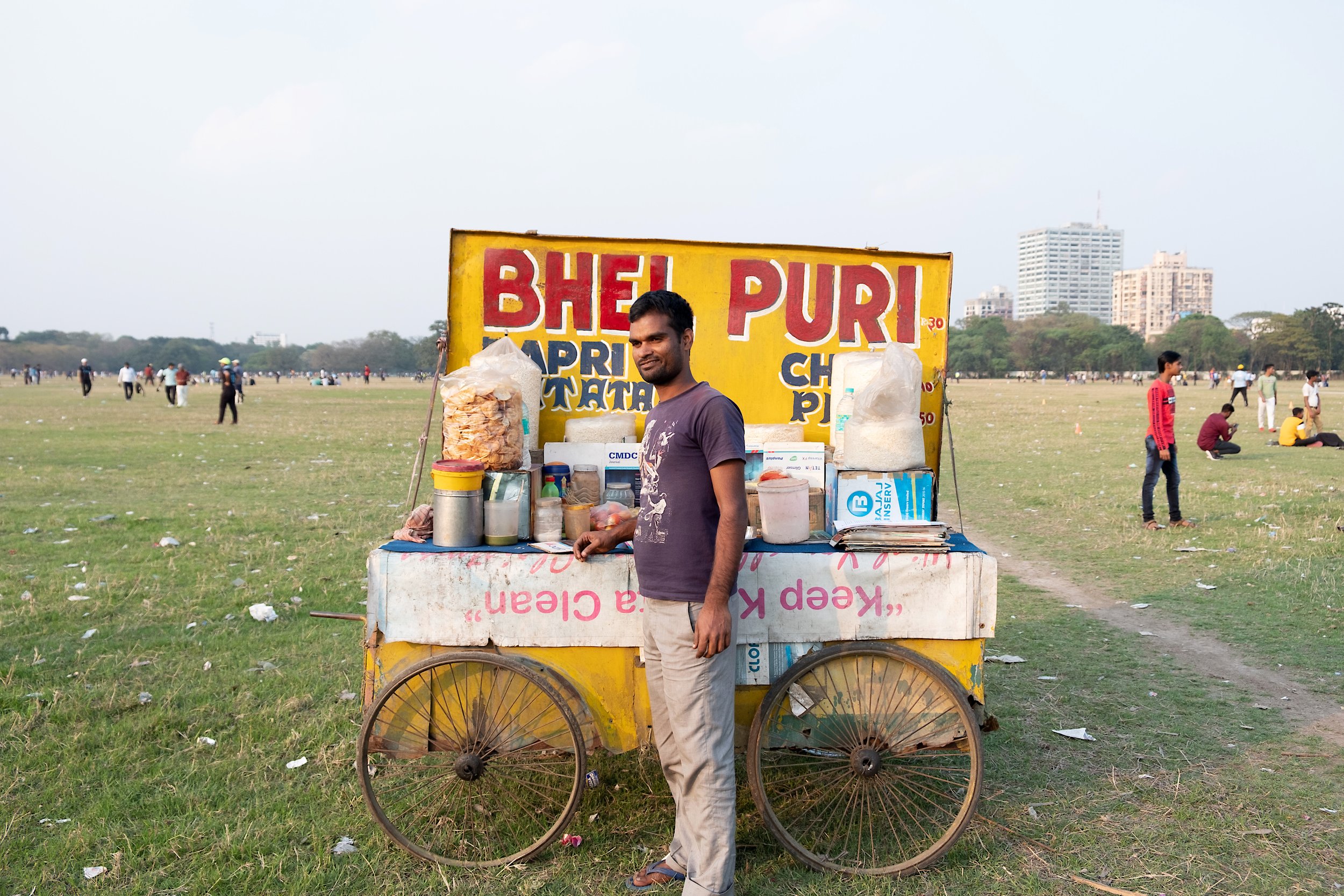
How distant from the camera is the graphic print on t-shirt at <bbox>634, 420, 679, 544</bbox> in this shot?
3039 millimetres

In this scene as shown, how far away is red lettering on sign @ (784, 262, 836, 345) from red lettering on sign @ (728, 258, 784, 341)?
66 millimetres

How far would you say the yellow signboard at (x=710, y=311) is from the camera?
4.84 meters

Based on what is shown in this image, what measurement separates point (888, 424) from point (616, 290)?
1.63 meters

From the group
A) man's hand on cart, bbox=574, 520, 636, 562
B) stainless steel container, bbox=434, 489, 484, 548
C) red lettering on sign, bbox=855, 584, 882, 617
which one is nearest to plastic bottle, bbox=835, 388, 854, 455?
red lettering on sign, bbox=855, 584, 882, 617

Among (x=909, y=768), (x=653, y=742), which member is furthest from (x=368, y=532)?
(x=909, y=768)

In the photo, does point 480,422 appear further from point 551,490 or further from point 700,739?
point 700,739

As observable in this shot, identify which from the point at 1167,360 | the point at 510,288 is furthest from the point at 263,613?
the point at 1167,360

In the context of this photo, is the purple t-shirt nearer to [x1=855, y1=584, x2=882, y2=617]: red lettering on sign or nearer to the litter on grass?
[x1=855, y1=584, x2=882, y2=617]: red lettering on sign

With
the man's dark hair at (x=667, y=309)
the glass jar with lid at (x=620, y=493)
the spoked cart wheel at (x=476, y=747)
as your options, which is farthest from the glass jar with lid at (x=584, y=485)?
the man's dark hair at (x=667, y=309)

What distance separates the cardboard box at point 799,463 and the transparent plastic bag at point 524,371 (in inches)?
45.2

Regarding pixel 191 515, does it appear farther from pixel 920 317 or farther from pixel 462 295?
pixel 920 317

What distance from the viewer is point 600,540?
3426 mm

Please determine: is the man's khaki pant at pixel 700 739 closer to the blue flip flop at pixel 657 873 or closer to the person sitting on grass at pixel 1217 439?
the blue flip flop at pixel 657 873

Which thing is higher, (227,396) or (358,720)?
(227,396)
